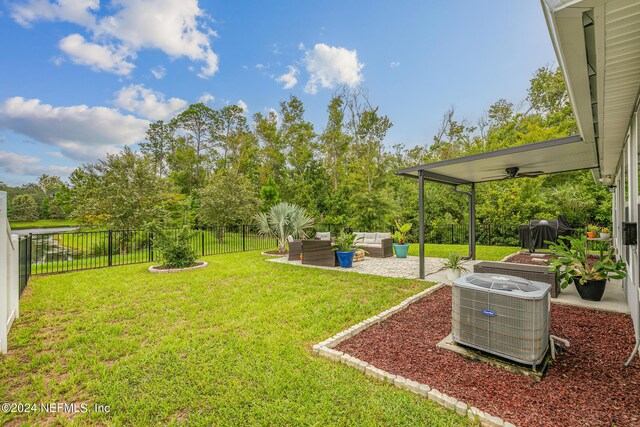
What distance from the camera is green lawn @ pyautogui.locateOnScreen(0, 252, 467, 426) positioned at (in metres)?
1.99

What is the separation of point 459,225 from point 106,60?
16898 millimetres

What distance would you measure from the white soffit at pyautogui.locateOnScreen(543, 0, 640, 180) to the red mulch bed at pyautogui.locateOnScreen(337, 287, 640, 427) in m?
2.33

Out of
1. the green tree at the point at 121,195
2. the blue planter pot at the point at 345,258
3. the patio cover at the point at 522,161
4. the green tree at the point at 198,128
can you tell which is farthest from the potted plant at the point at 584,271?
the green tree at the point at 198,128

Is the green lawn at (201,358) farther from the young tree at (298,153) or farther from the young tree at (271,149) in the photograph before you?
the young tree at (271,149)

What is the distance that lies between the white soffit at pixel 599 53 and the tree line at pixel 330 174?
28.4ft

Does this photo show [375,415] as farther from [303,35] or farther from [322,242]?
[303,35]

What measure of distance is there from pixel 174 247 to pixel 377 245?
6.03 m

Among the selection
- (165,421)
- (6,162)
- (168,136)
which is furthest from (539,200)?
(168,136)

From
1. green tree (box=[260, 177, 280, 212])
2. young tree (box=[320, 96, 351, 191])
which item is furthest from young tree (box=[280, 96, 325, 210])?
green tree (box=[260, 177, 280, 212])

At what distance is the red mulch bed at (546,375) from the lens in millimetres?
1899

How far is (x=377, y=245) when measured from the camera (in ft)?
31.0

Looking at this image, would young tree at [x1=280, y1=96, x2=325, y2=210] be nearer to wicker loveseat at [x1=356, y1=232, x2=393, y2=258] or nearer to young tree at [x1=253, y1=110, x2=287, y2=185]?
young tree at [x1=253, y1=110, x2=287, y2=185]

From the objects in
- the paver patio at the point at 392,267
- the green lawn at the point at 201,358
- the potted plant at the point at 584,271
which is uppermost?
the potted plant at the point at 584,271

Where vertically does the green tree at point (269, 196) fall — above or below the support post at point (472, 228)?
above
